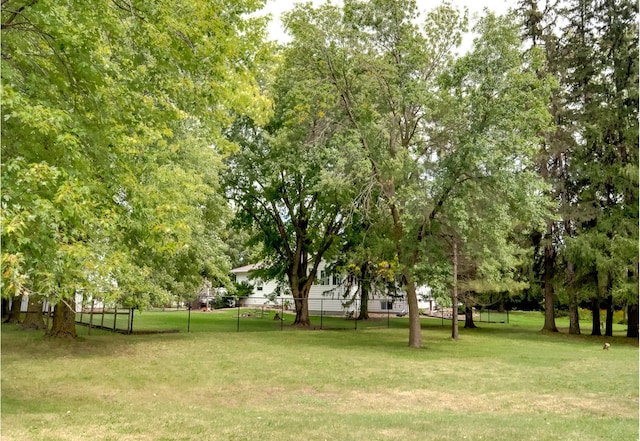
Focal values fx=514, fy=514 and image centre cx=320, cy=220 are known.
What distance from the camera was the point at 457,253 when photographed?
22375 millimetres

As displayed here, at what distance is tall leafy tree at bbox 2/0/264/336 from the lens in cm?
557

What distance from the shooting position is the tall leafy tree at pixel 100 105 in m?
5.57

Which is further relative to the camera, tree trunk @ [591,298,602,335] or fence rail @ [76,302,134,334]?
tree trunk @ [591,298,602,335]

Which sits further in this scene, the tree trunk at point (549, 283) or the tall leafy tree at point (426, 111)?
the tree trunk at point (549, 283)

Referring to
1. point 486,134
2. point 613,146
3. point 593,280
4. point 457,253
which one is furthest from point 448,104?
point 593,280

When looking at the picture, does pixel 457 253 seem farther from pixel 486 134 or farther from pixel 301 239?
pixel 301 239

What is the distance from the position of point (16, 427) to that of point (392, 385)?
7.72 m

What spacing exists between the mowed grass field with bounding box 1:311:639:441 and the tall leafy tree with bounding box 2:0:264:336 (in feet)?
8.32

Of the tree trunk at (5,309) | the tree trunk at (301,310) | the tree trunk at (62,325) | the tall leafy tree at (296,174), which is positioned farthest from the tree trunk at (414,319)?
the tree trunk at (5,309)

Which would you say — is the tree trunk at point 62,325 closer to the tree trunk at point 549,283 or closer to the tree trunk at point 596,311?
the tree trunk at point 549,283

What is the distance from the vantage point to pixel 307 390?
11.3m

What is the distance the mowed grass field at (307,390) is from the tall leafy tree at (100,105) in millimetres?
2536

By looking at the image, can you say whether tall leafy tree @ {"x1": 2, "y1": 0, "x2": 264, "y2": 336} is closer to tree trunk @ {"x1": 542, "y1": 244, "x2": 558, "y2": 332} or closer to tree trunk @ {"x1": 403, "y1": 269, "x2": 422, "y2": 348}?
tree trunk @ {"x1": 403, "y1": 269, "x2": 422, "y2": 348}

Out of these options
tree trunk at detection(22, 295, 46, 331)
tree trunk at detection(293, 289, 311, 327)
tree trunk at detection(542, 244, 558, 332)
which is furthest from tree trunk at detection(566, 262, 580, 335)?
tree trunk at detection(22, 295, 46, 331)
